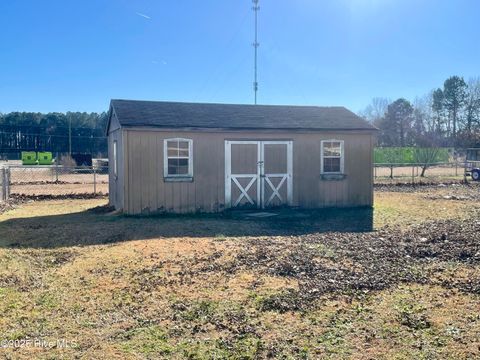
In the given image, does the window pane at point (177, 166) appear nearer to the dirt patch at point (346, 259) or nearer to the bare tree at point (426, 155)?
the dirt patch at point (346, 259)

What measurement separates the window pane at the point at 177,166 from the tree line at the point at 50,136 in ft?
219

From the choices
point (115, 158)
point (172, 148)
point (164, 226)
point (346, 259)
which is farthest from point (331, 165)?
point (346, 259)

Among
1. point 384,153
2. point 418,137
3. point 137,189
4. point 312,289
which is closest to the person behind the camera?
point 312,289

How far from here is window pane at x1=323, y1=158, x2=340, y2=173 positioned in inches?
532

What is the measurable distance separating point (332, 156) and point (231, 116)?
3.48m

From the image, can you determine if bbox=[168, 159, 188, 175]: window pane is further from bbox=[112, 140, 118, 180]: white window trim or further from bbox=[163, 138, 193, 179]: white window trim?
bbox=[112, 140, 118, 180]: white window trim

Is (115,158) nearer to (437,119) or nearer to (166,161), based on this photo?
(166,161)

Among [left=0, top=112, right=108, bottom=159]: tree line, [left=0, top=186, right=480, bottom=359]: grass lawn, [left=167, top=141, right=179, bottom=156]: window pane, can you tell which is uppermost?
[left=0, top=112, right=108, bottom=159]: tree line

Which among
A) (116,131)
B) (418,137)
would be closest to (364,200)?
(116,131)

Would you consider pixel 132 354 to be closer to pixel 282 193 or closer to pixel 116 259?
pixel 116 259

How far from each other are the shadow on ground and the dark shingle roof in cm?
261

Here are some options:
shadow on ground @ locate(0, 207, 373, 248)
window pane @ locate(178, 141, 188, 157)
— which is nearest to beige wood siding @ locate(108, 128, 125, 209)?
shadow on ground @ locate(0, 207, 373, 248)

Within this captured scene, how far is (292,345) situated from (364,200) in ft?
35.2

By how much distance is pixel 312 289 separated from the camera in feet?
17.5
